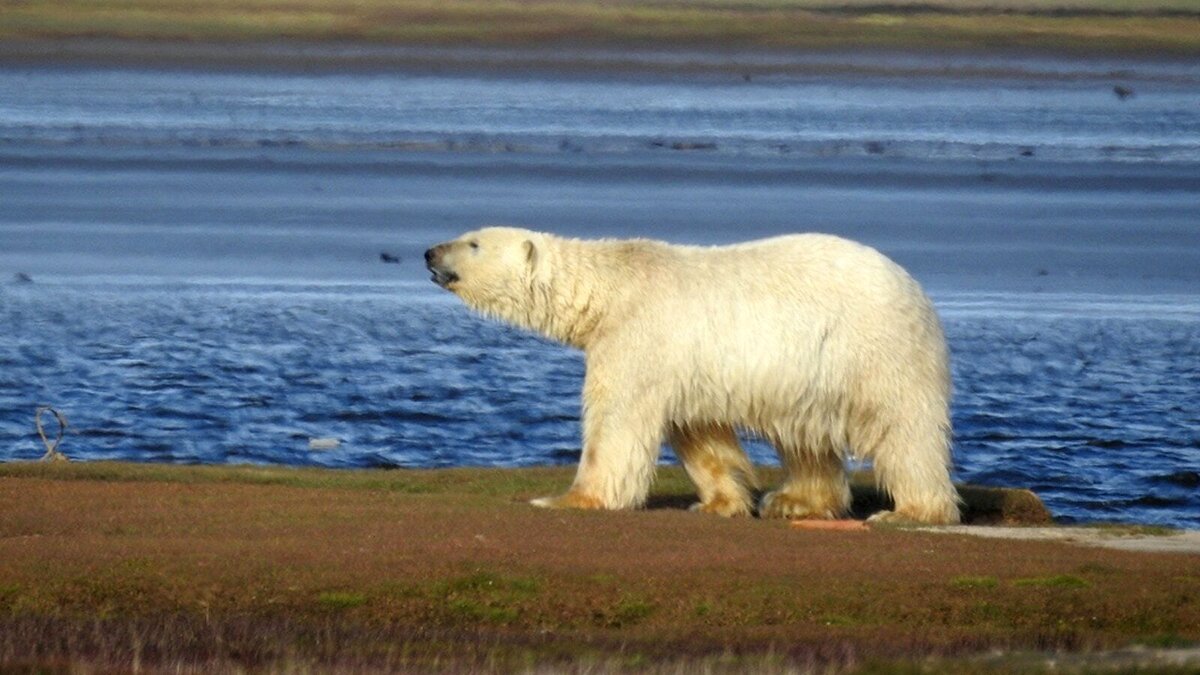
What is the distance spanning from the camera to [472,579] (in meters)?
8.91

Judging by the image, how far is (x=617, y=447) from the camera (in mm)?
10625

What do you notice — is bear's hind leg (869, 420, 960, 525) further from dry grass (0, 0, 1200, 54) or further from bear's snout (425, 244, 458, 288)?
dry grass (0, 0, 1200, 54)

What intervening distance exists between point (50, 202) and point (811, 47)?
33.8 m

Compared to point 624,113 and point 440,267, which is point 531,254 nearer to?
point 440,267

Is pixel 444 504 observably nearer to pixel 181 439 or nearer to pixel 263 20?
pixel 181 439

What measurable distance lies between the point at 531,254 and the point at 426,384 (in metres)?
7.20

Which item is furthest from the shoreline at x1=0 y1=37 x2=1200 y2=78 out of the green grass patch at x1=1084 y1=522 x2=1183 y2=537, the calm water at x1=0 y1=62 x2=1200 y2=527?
the green grass patch at x1=1084 y1=522 x2=1183 y2=537

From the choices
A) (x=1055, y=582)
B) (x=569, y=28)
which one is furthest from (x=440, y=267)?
(x=569, y=28)

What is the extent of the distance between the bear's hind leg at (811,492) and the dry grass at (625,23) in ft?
149

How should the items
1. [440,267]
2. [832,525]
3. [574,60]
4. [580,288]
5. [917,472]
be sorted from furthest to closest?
[574,60] → [440,267] → [580,288] → [917,472] → [832,525]

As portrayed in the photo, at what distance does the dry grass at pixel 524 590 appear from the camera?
25.4ft

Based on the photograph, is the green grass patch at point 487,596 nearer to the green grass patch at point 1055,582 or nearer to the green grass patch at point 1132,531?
the green grass patch at point 1055,582

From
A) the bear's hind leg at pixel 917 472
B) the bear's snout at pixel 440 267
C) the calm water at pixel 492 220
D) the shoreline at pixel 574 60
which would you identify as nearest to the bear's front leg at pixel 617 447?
the bear's snout at pixel 440 267

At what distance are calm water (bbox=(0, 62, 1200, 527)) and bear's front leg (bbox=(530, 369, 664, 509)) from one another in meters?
4.52
